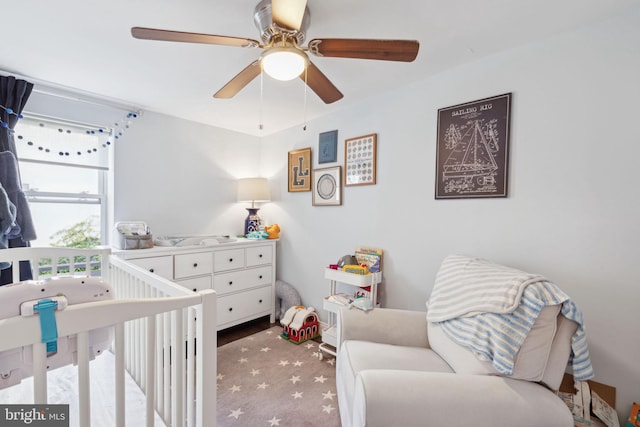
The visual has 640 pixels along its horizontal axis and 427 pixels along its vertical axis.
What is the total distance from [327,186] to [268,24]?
160cm

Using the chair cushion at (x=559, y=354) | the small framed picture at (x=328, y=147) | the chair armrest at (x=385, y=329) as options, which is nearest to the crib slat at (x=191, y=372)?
the chair armrest at (x=385, y=329)

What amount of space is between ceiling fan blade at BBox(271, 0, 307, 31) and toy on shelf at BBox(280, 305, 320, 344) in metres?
2.31

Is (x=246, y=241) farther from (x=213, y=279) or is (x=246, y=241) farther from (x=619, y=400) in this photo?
(x=619, y=400)

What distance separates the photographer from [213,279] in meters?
2.58

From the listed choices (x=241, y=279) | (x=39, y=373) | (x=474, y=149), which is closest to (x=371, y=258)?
(x=474, y=149)

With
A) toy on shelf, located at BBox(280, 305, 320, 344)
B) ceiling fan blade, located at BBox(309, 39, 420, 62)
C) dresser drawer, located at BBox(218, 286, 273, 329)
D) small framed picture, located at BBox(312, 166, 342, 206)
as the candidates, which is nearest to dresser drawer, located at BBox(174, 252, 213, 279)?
dresser drawer, located at BBox(218, 286, 273, 329)

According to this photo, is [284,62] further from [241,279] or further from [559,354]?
[241,279]

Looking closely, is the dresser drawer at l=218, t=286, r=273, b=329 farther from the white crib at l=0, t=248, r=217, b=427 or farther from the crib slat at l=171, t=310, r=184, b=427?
the crib slat at l=171, t=310, r=184, b=427

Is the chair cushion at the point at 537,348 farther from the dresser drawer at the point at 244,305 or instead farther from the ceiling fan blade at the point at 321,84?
the dresser drawer at the point at 244,305

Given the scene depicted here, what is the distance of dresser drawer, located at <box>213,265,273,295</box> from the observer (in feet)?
8.65

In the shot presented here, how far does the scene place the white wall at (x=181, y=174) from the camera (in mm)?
2500

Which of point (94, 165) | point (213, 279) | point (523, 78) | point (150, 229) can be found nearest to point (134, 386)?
point (213, 279)

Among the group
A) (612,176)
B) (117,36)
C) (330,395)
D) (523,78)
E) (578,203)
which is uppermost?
(117,36)

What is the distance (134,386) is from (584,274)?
7.54ft
